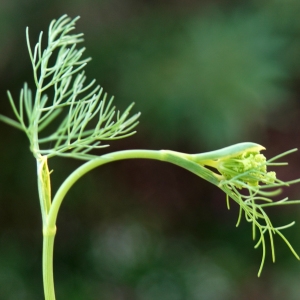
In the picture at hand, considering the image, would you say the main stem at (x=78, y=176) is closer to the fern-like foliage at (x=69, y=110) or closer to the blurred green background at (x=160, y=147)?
the fern-like foliage at (x=69, y=110)

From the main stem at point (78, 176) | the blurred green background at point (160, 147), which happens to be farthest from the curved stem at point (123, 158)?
the blurred green background at point (160, 147)

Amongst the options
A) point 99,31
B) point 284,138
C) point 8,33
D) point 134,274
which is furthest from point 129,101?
point 284,138

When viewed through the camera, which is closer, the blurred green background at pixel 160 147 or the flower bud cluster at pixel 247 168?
the flower bud cluster at pixel 247 168

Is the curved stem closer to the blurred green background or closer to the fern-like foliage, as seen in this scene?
the fern-like foliage

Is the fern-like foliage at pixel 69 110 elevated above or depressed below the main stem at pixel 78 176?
above

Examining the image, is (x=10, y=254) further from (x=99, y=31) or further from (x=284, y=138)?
(x=284, y=138)

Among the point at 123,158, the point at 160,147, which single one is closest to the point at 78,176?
the point at 123,158

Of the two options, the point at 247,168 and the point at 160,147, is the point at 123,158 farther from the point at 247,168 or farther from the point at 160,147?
the point at 160,147
